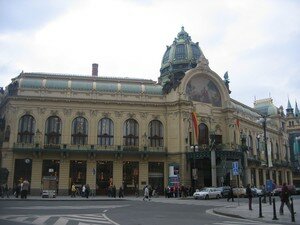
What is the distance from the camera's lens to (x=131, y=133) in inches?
2296

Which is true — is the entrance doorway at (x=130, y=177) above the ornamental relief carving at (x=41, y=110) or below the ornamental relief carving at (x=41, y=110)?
below

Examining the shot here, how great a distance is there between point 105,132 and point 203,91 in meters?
18.0

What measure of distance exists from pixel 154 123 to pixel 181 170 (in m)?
8.71

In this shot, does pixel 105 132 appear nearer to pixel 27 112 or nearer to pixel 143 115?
pixel 143 115

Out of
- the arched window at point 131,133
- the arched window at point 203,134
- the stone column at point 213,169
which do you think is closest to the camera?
the stone column at point 213,169

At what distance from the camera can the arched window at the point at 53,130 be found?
55281 millimetres

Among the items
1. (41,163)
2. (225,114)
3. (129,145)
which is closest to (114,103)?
(129,145)

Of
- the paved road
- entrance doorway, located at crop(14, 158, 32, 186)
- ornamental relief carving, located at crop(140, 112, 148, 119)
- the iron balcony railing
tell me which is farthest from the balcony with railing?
the paved road

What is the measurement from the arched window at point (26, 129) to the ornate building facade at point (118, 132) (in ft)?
0.46

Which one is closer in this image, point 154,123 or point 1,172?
point 1,172

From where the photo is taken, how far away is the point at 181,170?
56.6 m

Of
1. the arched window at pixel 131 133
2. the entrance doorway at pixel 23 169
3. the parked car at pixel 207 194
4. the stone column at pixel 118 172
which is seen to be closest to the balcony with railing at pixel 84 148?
the arched window at pixel 131 133

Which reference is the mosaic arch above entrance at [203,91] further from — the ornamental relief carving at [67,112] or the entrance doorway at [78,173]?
the entrance doorway at [78,173]

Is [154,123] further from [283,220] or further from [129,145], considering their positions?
[283,220]
